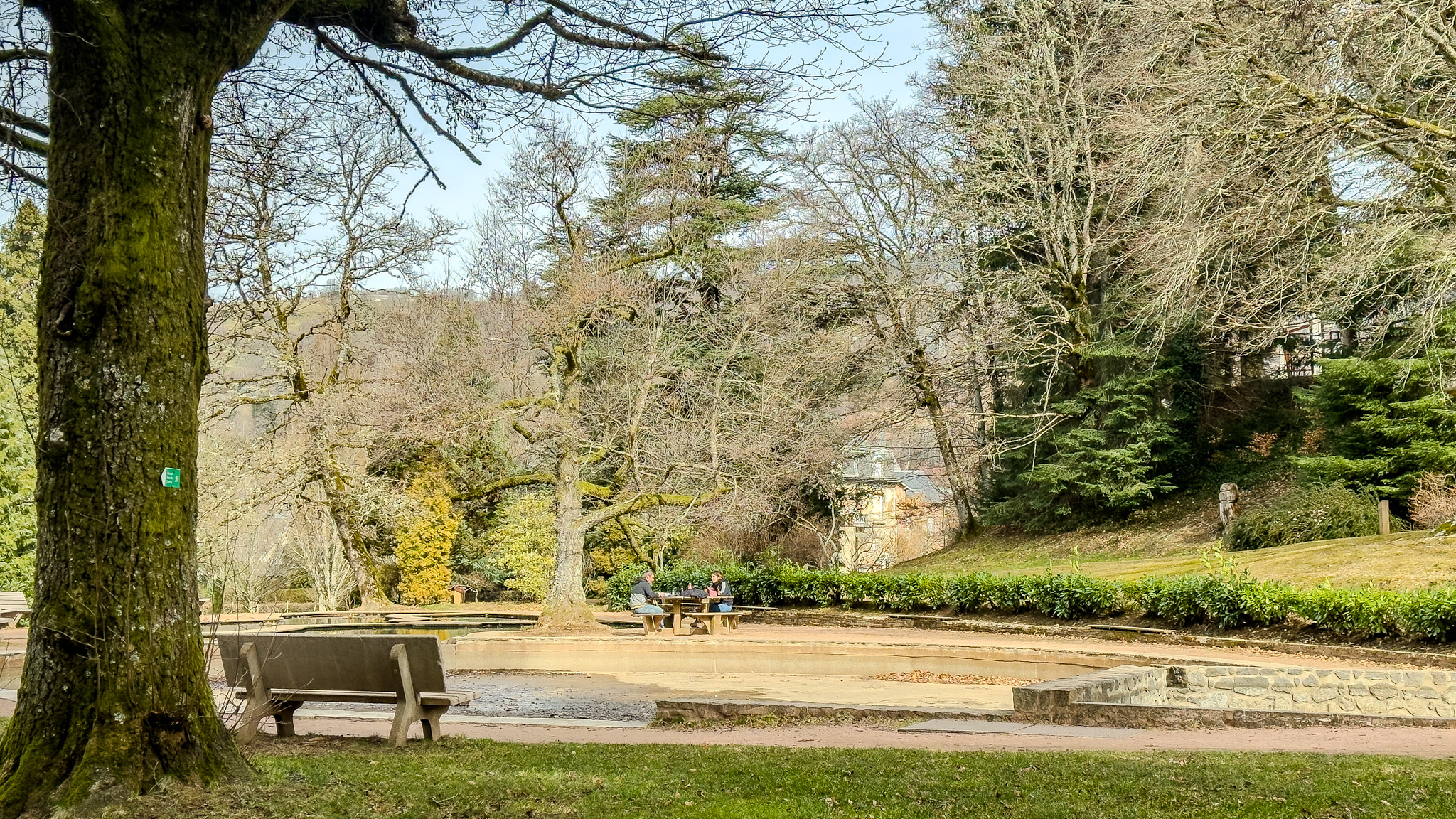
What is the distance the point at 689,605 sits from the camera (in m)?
21.4

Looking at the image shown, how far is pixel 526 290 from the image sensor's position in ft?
83.9

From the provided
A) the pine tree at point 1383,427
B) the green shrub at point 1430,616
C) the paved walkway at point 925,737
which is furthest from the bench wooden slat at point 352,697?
the pine tree at point 1383,427

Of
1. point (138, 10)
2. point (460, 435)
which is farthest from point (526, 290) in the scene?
point (138, 10)

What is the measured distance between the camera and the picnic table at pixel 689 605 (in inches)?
784

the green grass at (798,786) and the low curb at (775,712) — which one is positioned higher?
the green grass at (798,786)

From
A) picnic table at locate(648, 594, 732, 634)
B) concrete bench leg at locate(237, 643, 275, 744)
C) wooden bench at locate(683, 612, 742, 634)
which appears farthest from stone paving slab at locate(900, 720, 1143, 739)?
picnic table at locate(648, 594, 732, 634)

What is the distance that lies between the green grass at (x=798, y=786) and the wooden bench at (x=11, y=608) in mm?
13389

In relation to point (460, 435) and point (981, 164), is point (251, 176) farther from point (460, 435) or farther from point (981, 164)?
point (981, 164)

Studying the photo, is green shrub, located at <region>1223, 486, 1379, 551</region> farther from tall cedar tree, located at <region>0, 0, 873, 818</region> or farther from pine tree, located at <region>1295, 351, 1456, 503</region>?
tall cedar tree, located at <region>0, 0, 873, 818</region>

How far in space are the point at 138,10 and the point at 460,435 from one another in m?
15.0

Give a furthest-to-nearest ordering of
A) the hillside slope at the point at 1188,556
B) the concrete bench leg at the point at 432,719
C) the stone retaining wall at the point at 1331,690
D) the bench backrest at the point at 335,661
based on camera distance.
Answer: the hillside slope at the point at 1188,556 → the stone retaining wall at the point at 1331,690 → the concrete bench leg at the point at 432,719 → the bench backrest at the point at 335,661

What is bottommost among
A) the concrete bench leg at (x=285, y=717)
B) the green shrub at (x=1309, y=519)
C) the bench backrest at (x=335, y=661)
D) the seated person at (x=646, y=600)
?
the seated person at (x=646, y=600)

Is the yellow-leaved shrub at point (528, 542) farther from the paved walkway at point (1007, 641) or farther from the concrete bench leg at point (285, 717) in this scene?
the concrete bench leg at point (285, 717)

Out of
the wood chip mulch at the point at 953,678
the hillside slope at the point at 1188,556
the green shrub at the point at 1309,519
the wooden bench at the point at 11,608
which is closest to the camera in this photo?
the wood chip mulch at the point at 953,678
